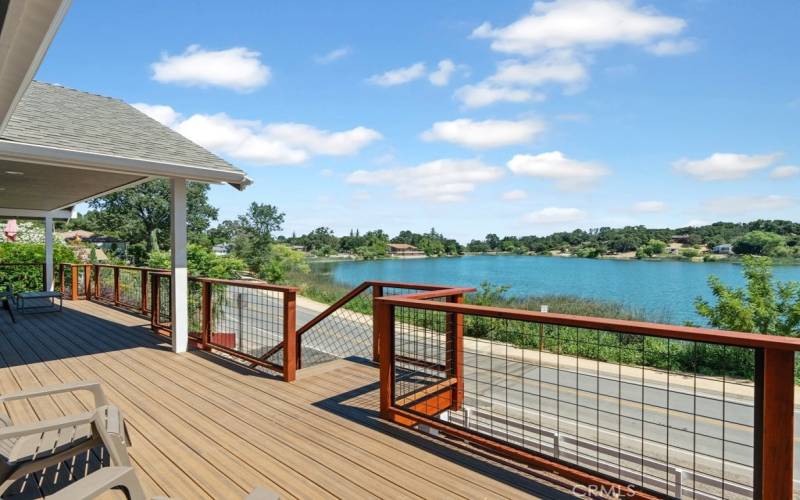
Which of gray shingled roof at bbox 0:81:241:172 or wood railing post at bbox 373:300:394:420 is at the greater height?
gray shingled roof at bbox 0:81:241:172

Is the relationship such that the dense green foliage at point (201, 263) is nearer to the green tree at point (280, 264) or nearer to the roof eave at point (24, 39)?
the roof eave at point (24, 39)

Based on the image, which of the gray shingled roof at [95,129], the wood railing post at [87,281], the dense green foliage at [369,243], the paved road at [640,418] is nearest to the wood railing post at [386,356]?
the paved road at [640,418]

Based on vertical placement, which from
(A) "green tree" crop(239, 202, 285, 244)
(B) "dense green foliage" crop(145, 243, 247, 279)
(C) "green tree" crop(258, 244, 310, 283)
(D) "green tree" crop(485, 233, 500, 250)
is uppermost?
(A) "green tree" crop(239, 202, 285, 244)

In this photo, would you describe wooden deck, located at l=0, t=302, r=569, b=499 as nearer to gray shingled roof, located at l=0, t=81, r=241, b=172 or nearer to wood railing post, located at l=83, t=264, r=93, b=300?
gray shingled roof, located at l=0, t=81, r=241, b=172

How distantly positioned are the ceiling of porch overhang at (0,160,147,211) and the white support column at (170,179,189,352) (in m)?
0.92

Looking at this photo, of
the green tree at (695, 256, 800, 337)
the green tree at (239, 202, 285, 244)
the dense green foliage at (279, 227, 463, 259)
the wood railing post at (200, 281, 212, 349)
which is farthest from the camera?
the dense green foliage at (279, 227, 463, 259)

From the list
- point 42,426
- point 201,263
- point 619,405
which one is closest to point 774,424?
point 619,405

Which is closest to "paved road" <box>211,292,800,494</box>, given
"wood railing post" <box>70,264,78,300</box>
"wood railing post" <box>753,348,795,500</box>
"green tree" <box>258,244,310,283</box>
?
"wood railing post" <box>753,348,795,500</box>

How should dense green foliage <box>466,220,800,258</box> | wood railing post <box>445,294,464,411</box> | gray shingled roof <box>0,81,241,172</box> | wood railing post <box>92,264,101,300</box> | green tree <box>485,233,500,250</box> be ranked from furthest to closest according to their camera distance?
green tree <box>485,233,500,250</box> → dense green foliage <box>466,220,800,258</box> → wood railing post <box>92,264,101,300</box> → gray shingled roof <box>0,81,241,172</box> → wood railing post <box>445,294,464,411</box>

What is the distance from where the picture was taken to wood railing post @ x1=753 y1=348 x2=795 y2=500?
1.79m

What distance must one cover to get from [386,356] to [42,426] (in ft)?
7.09

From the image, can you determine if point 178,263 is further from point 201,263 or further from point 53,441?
point 201,263

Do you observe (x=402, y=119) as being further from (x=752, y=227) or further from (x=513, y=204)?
(x=513, y=204)
